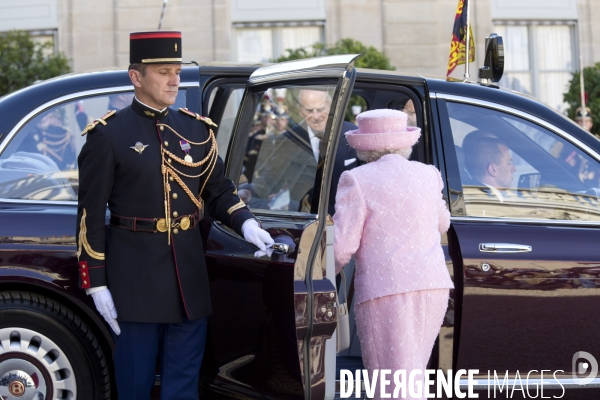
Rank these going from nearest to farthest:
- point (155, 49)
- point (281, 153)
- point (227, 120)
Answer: point (155, 49) → point (281, 153) → point (227, 120)

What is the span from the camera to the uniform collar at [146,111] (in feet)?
12.1

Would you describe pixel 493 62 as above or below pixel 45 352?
above

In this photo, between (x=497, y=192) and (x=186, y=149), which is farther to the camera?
(x=497, y=192)

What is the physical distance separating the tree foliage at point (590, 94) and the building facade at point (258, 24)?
4.41ft

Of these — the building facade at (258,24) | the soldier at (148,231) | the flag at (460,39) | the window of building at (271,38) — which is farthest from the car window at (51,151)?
the window of building at (271,38)

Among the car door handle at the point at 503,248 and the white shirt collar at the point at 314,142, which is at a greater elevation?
the white shirt collar at the point at 314,142

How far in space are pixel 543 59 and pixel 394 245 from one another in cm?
1389

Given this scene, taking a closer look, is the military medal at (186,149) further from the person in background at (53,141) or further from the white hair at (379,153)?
the person in background at (53,141)

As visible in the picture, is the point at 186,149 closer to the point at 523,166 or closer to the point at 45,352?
the point at 45,352

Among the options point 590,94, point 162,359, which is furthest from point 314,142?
point 590,94

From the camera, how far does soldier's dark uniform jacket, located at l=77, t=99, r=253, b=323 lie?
11.7ft

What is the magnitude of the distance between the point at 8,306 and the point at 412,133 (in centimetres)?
184

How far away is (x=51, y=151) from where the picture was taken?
432cm

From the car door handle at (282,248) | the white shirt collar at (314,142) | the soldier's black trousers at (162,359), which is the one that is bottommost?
the soldier's black trousers at (162,359)
